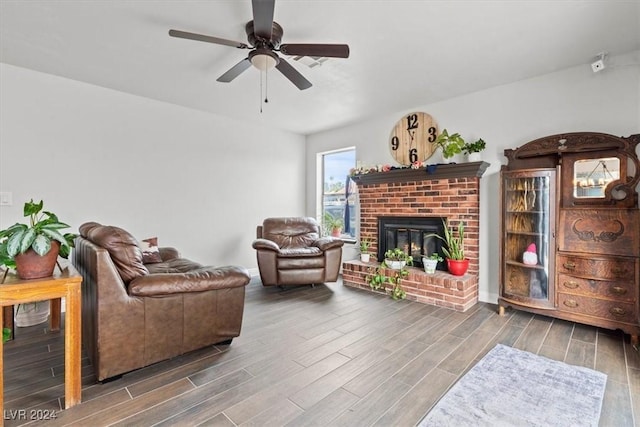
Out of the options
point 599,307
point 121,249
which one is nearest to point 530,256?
point 599,307

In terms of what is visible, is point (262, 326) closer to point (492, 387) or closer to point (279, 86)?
point (492, 387)

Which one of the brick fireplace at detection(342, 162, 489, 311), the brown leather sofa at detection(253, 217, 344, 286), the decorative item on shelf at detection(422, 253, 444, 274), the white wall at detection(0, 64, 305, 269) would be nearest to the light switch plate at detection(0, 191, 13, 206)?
the white wall at detection(0, 64, 305, 269)

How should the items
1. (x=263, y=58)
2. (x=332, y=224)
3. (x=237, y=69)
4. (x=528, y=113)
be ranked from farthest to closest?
(x=332, y=224), (x=528, y=113), (x=237, y=69), (x=263, y=58)

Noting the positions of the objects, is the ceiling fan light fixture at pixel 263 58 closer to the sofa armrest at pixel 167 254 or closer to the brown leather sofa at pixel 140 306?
the brown leather sofa at pixel 140 306

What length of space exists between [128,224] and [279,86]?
101 inches

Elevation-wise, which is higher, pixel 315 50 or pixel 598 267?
pixel 315 50

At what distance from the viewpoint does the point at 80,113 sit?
11.2ft

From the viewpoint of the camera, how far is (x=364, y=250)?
4523 mm

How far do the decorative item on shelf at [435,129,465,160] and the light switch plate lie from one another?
190 inches

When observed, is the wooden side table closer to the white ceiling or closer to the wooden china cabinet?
the white ceiling

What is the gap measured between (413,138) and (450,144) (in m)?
0.70

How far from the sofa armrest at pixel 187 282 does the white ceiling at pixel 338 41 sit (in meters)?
1.92

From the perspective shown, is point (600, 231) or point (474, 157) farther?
point (474, 157)

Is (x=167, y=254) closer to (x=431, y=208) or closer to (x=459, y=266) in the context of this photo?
(x=431, y=208)
